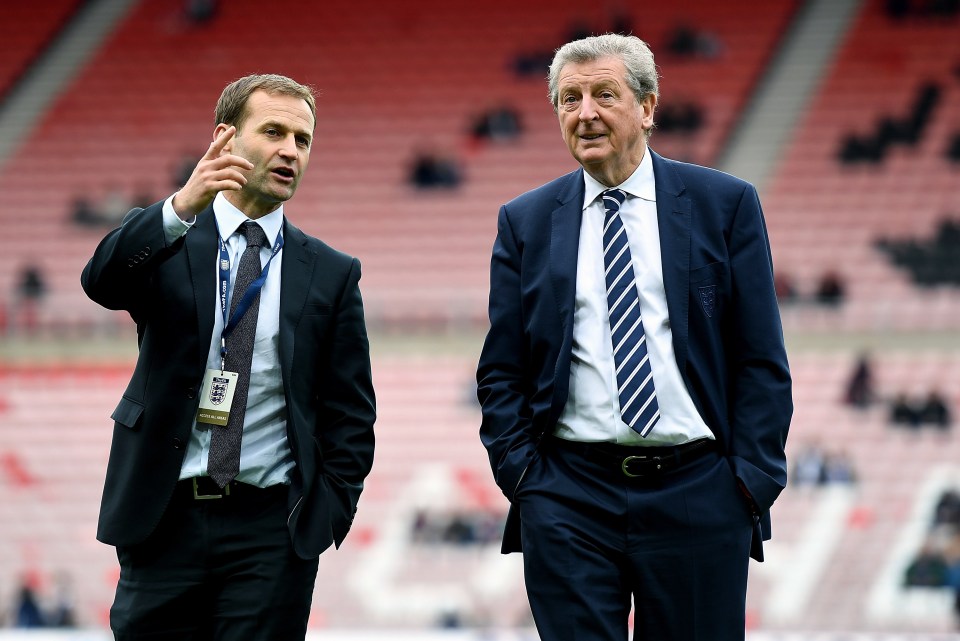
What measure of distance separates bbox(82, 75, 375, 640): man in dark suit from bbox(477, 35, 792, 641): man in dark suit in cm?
44

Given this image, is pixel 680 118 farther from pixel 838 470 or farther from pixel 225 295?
pixel 225 295

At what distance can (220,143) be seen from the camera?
355cm

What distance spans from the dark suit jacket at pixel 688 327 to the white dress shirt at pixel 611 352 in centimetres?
3

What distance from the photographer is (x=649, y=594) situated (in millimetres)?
3545

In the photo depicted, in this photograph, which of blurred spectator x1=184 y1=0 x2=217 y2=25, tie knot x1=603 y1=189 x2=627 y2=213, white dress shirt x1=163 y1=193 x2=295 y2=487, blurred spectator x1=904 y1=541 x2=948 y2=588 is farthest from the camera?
blurred spectator x1=184 y1=0 x2=217 y2=25

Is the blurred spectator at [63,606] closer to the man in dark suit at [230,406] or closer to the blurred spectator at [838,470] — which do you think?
the blurred spectator at [838,470]

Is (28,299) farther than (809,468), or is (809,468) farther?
(28,299)

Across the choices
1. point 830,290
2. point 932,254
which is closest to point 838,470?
point 830,290

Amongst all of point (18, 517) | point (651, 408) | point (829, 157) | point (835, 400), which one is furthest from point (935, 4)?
point (651, 408)

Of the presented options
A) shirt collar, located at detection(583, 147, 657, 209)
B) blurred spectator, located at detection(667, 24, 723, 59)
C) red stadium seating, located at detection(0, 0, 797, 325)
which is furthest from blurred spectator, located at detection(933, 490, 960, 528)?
shirt collar, located at detection(583, 147, 657, 209)

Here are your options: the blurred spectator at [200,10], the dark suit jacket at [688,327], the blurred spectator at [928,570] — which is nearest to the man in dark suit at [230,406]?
the dark suit jacket at [688,327]

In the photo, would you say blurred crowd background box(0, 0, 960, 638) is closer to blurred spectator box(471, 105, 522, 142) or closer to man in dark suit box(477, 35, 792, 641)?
blurred spectator box(471, 105, 522, 142)

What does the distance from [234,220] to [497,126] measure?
1870cm

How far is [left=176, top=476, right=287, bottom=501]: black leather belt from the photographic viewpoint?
3.59m
